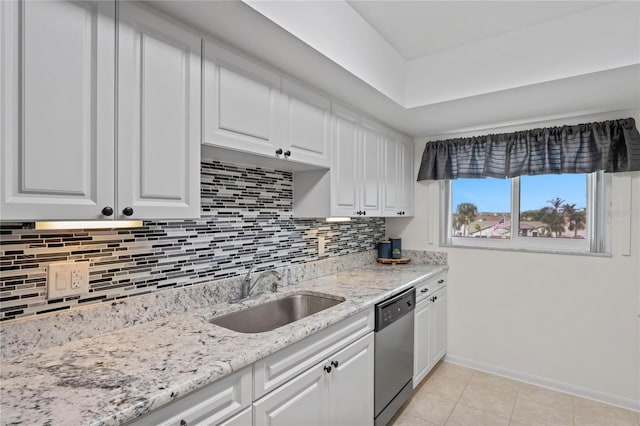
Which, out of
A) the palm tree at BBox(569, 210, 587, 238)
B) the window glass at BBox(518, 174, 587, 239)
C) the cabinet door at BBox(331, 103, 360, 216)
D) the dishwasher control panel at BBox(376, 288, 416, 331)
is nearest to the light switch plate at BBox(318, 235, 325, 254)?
the cabinet door at BBox(331, 103, 360, 216)

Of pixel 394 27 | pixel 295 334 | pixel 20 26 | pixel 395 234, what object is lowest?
pixel 295 334

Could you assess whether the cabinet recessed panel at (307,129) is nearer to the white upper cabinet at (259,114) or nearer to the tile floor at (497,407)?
the white upper cabinet at (259,114)

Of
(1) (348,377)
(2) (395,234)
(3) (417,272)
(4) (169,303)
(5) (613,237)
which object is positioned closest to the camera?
(4) (169,303)

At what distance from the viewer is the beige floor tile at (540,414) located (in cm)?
228

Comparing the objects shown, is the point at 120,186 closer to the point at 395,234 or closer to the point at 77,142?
the point at 77,142

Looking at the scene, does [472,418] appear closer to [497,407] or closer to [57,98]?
[497,407]

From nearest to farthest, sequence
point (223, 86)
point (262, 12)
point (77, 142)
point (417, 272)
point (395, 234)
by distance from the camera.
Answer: point (77, 142) < point (262, 12) < point (223, 86) < point (417, 272) < point (395, 234)

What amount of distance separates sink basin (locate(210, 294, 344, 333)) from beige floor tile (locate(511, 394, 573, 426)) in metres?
1.57

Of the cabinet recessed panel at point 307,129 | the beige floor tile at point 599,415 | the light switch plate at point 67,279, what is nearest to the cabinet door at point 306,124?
the cabinet recessed panel at point 307,129

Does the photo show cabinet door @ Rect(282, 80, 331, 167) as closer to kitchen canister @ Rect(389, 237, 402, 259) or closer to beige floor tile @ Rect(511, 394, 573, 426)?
kitchen canister @ Rect(389, 237, 402, 259)

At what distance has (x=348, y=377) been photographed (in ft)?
5.82

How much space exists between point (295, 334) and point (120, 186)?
0.85 metres

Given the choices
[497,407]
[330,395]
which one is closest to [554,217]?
[497,407]

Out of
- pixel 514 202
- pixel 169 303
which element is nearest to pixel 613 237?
pixel 514 202
